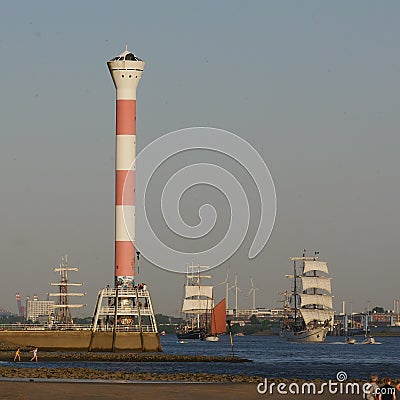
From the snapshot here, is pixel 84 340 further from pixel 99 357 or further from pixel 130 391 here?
pixel 130 391

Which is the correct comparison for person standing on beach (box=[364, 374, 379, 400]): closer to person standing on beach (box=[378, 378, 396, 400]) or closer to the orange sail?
person standing on beach (box=[378, 378, 396, 400])

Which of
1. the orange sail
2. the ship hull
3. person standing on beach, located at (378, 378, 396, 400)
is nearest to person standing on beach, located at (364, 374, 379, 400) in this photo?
person standing on beach, located at (378, 378, 396, 400)

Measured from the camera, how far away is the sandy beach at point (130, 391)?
5084cm

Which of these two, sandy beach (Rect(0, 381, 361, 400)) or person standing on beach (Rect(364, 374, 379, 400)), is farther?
sandy beach (Rect(0, 381, 361, 400))

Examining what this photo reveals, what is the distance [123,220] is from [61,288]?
182ft

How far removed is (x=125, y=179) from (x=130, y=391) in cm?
5957

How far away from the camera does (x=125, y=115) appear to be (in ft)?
371

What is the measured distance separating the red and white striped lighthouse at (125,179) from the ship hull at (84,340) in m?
6.12

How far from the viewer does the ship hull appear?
109 meters

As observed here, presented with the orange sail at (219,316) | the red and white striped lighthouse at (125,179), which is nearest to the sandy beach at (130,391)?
the red and white striped lighthouse at (125,179)

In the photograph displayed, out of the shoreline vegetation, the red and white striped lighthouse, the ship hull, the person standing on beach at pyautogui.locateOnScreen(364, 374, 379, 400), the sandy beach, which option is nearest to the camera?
the person standing on beach at pyautogui.locateOnScreen(364, 374, 379, 400)

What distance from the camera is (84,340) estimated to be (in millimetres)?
109812

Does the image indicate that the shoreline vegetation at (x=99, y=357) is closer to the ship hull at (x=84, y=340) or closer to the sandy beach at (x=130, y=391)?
the ship hull at (x=84, y=340)

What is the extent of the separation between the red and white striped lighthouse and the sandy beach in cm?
5417
